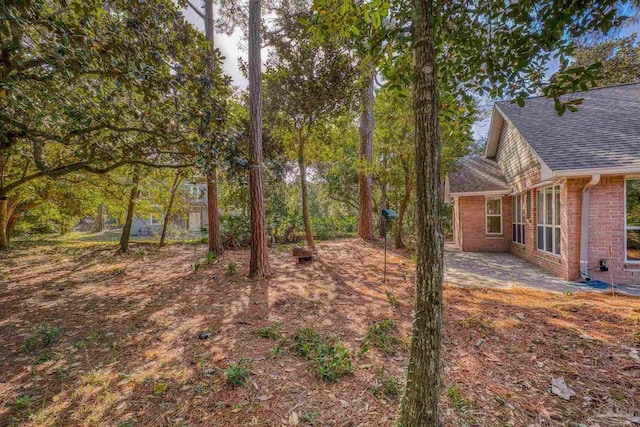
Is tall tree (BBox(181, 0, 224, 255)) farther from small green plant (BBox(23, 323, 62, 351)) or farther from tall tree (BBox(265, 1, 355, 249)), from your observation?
small green plant (BBox(23, 323, 62, 351))

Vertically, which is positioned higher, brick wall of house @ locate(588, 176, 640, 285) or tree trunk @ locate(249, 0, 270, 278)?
tree trunk @ locate(249, 0, 270, 278)

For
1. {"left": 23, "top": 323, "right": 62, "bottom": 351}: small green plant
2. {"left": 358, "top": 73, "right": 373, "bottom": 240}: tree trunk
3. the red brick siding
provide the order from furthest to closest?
1. {"left": 358, "top": 73, "right": 373, "bottom": 240}: tree trunk
2. the red brick siding
3. {"left": 23, "top": 323, "right": 62, "bottom": 351}: small green plant

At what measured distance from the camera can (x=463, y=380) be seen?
266 centimetres

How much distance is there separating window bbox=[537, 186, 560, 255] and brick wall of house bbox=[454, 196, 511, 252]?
8.95 ft

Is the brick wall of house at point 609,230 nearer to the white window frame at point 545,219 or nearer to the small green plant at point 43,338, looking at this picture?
the white window frame at point 545,219

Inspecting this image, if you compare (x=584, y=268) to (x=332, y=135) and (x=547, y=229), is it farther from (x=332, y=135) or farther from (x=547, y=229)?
(x=332, y=135)

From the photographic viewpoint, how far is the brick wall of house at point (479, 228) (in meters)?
11.3

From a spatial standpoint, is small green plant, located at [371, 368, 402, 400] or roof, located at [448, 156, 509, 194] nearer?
small green plant, located at [371, 368, 402, 400]

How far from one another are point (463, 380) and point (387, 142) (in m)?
8.97

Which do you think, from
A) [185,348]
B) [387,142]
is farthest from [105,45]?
[387,142]

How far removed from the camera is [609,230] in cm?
646

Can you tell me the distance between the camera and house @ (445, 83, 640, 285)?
642cm

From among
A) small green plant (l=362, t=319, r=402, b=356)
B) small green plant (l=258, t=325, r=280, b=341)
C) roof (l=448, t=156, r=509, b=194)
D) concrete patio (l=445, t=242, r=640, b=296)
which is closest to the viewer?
small green plant (l=362, t=319, r=402, b=356)

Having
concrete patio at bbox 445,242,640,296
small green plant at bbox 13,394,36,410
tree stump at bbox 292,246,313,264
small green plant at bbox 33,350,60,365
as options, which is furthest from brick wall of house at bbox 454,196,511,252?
small green plant at bbox 13,394,36,410
